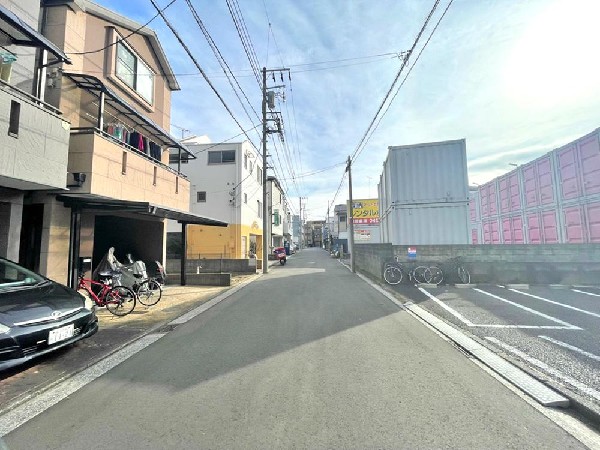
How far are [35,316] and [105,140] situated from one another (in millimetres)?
4980

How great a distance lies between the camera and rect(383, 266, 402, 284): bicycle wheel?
1097 cm

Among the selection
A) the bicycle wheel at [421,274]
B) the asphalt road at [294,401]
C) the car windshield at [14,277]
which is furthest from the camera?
the bicycle wheel at [421,274]

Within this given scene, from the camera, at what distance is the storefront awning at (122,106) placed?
7141 millimetres

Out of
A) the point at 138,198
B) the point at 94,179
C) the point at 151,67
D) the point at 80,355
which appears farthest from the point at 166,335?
the point at 151,67

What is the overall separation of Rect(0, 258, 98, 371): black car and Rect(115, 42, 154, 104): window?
7.06m

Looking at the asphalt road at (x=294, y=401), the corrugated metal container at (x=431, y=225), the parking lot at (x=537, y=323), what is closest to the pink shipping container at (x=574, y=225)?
the parking lot at (x=537, y=323)

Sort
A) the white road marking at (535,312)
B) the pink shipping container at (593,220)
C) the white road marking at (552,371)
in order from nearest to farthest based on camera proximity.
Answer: the white road marking at (552,371) < the white road marking at (535,312) < the pink shipping container at (593,220)

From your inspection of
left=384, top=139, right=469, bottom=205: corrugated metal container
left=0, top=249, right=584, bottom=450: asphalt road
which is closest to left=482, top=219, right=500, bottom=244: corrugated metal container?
left=384, top=139, right=469, bottom=205: corrugated metal container

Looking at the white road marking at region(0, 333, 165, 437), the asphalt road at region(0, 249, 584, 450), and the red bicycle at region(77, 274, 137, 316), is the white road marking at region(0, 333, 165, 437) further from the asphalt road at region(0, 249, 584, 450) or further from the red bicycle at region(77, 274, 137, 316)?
the red bicycle at region(77, 274, 137, 316)

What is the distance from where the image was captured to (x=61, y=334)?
3.80m

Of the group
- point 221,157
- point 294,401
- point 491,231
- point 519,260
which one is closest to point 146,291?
point 294,401

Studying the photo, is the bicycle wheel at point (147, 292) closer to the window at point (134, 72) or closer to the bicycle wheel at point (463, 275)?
the window at point (134, 72)

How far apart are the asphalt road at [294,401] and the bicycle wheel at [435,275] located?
6.02 metres

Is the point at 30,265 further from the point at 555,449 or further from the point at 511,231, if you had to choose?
the point at 511,231
